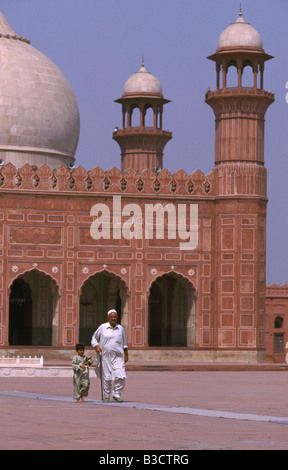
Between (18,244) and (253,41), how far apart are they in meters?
8.95

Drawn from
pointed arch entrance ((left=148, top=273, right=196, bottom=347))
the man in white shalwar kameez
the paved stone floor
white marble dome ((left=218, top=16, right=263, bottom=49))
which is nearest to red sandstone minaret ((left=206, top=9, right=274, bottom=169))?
white marble dome ((left=218, top=16, right=263, bottom=49))

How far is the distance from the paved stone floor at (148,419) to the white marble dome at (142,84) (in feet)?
77.2

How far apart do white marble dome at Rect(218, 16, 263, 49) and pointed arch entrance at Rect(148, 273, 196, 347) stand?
23.2 feet

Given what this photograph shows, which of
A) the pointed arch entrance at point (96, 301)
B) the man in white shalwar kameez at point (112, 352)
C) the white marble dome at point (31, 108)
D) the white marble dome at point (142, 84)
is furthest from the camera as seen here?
the white marble dome at point (142, 84)

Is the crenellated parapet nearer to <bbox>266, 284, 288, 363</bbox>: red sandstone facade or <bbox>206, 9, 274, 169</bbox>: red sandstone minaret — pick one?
<bbox>206, 9, 274, 169</bbox>: red sandstone minaret

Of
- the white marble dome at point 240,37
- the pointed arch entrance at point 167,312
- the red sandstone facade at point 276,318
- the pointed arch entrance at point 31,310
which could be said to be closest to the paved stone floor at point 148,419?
the pointed arch entrance at point 31,310

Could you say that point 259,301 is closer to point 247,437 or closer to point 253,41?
point 253,41

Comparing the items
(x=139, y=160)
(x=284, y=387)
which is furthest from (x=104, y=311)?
(x=284, y=387)

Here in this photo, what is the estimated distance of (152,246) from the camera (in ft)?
110

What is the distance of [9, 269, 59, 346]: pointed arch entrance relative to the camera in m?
34.1

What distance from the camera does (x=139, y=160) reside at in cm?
4103

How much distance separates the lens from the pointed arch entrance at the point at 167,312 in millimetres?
35688

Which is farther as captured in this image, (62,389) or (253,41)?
(253,41)

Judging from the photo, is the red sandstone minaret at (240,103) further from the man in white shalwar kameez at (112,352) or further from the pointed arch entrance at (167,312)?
the man in white shalwar kameez at (112,352)
